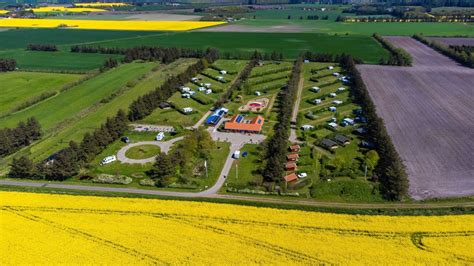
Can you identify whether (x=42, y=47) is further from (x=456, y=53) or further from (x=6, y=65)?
(x=456, y=53)

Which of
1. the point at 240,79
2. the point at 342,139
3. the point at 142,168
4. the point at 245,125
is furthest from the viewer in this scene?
the point at 240,79

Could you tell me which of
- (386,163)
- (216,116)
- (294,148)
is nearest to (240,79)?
(216,116)

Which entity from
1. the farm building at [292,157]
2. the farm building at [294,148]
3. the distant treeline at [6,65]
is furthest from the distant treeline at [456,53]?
the distant treeline at [6,65]

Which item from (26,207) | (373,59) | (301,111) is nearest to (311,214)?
(26,207)

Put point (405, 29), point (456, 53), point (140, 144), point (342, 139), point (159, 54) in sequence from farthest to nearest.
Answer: point (405, 29)
point (159, 54)
point (456, 53)
point (140, 144)
point (342, 139)

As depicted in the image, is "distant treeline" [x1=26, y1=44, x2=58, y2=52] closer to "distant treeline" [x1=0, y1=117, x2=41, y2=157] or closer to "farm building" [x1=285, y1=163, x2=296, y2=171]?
"distant treeline" [x1=0, y1=117, x2=41, y2=157]

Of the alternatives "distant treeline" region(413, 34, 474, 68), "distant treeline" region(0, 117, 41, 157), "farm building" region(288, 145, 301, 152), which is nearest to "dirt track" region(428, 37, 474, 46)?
"distant treeline" region(413, 34, 474, 68)
